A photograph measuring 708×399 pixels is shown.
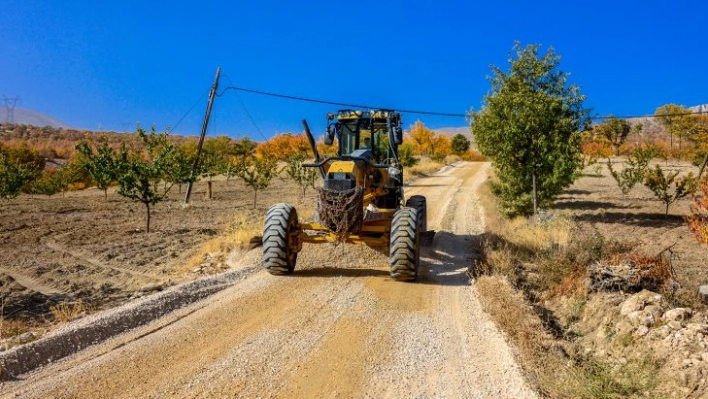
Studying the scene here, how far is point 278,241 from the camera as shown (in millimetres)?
9195

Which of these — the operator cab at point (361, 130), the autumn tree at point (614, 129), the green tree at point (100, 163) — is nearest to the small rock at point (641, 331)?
the operator cab at point (361, 130)

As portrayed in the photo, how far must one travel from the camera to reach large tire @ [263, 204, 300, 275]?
30.2ft

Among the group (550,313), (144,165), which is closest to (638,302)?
(550,313)

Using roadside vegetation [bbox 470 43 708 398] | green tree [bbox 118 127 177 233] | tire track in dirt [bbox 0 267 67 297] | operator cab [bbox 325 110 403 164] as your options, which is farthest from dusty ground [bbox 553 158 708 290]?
green tree [bbox 118 127 177 233]

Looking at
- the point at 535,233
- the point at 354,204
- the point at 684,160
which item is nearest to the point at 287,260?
the point at 354,204

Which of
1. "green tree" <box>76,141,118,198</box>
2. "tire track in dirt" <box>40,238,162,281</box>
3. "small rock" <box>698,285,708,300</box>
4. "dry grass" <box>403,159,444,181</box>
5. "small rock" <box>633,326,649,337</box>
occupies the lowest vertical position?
"tire track in dirt" <box>40,238,162,281</box>

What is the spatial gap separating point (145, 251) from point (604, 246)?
12.3 m

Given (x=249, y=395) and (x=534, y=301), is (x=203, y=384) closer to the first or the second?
(x=249, y=395)

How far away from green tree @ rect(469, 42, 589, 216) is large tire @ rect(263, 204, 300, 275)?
9.08m

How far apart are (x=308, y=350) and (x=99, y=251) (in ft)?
39.1

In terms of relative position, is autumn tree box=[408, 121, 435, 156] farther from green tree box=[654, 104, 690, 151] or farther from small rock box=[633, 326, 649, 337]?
small rock box=[633, 326, 649, 337]

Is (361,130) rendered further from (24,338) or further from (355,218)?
(24,338)

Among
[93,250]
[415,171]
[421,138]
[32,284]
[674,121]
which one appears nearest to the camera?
[32,284]

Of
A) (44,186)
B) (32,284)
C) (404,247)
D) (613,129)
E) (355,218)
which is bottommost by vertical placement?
(32,284)
